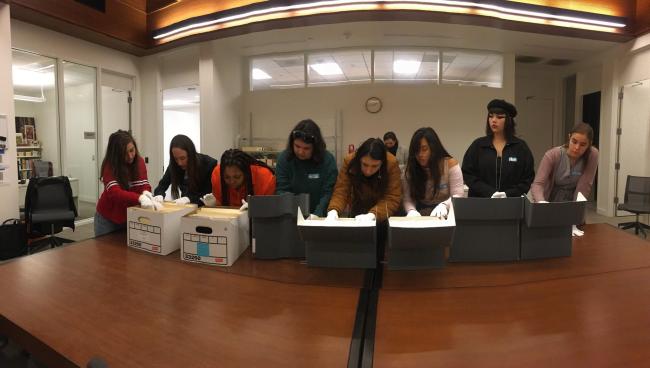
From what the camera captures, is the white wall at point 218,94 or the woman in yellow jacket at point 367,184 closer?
the woman in yellow jacket at point 367,184

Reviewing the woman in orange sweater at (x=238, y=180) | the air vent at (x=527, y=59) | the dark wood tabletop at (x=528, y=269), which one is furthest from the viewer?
the air vent at (x=527, y=59)

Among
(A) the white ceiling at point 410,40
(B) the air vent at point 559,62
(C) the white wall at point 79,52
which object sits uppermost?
(B) the air vent at point 559,62

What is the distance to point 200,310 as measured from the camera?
1.00 meters

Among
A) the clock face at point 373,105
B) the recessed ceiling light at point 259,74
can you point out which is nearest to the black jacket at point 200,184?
the clock face at point 373,105

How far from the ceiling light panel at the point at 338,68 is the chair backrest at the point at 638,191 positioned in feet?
12.7

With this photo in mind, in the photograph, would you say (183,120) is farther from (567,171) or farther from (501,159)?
(567,171)

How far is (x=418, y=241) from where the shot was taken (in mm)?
1243

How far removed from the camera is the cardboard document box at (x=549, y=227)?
4.50ft

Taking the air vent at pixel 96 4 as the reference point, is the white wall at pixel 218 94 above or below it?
below

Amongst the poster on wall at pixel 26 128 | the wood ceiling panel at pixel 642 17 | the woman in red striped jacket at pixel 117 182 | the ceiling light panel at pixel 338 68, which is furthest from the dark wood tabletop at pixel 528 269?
the poster on wall at pixel 26 128

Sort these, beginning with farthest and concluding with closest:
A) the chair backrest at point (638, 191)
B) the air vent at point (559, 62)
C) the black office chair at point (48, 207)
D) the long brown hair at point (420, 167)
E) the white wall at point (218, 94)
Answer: the air vent at point (559, 62), the white wall at point (218, 94), the chair backrest at point (638, 191), the black office chair at point (48, 207), the long brown hair at point (420, 167)

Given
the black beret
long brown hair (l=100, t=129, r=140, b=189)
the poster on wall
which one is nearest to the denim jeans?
long brown hair (l=100, t=129, r=140, b=189)

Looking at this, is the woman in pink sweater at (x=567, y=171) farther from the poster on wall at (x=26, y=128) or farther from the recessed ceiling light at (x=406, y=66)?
the poster on wall at (x=26, y=128)

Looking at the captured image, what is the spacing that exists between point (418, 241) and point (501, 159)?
3.94 feet
